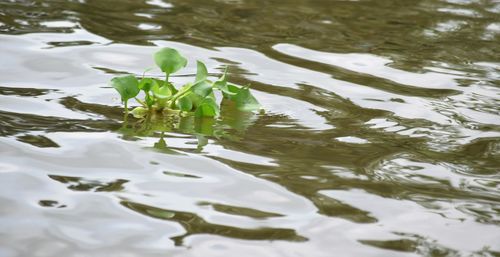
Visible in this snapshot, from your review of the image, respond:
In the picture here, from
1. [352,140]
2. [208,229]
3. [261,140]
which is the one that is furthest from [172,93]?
[208,229]

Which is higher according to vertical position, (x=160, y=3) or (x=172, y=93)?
(x=160, y=3)

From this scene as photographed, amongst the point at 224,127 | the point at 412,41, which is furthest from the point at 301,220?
the point at 412,41

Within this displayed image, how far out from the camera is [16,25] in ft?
10.6

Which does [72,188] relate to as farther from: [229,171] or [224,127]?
[224,127]

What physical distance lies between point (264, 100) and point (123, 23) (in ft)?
3.31

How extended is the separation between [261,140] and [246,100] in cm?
25

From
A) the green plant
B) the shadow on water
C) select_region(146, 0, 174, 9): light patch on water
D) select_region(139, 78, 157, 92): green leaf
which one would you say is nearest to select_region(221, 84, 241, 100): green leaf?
the green plant

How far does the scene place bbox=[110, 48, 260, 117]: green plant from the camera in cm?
233

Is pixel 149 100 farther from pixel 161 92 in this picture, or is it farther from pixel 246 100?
pixel 246 100

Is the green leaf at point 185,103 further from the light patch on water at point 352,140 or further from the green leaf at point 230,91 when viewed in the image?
the light patch on water at point 352,140

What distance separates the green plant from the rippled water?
6cm

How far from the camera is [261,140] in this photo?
87.4 inches

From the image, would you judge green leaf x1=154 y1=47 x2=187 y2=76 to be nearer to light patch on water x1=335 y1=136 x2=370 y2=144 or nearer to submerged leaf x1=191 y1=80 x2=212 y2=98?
submerged leaf x1=191 y1=80 x2=212 y2=98

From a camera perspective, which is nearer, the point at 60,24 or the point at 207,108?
the point at 207,108
